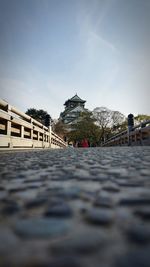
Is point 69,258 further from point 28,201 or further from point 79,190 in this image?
point 79,190

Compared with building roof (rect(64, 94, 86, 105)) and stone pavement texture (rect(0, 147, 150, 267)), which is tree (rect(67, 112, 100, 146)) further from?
stone pavement texture (rect(0, 147, 150, 267))

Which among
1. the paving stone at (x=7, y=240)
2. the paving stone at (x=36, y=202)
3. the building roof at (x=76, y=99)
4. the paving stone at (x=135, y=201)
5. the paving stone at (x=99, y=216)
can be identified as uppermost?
the building roof at (x=76, y=99)

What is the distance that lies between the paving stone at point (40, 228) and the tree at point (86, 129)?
1319 inches

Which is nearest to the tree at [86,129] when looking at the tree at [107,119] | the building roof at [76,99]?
A: the tree at [107,119]

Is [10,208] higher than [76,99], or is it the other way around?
[76,99]

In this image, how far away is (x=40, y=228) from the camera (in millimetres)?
545

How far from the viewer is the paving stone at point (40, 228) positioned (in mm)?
511

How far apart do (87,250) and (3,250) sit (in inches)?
7.2

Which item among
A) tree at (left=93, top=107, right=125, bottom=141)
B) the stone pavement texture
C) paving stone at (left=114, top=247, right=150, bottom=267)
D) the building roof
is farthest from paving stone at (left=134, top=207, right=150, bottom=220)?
the building roof

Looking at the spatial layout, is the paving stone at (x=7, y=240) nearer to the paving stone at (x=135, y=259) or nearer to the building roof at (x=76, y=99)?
the paving stone at (x=135, y=259)

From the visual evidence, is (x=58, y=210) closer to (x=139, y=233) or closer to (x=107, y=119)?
(x=139, y=233)

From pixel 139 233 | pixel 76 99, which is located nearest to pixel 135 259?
pixel 139 233

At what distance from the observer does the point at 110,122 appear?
37.0 meters

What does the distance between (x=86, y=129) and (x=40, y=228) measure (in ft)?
111
